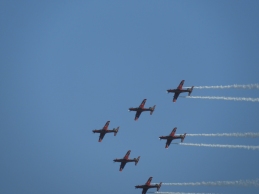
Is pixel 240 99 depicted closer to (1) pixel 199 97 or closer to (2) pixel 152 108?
(1) pixel 199 97

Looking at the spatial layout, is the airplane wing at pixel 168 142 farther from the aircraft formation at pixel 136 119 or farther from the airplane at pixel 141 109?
the airplane at pixel 141 109

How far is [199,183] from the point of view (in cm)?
7338

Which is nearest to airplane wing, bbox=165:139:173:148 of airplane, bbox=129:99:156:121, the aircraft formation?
the aircraft formation

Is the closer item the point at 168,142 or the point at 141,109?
the point at 168,142

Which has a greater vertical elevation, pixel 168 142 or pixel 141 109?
pixel 141 109

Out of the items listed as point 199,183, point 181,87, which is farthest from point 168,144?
point 199,183

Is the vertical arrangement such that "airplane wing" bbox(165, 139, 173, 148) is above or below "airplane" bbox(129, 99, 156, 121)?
below

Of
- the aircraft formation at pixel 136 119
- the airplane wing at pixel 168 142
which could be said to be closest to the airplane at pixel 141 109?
the aircraft formation at pixel 136 119

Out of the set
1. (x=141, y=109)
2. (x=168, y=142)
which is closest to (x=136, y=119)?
(x=141, y=109)

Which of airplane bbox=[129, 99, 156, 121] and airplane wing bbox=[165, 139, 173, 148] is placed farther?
airplane wing bbox=[165, 139, 173, 148]

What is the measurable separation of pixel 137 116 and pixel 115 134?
4457mm

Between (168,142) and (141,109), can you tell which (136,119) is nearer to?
(141,109)

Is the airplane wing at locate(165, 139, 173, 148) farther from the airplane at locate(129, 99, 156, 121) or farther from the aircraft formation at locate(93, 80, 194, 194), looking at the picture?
the airplane at locate(129, 99, 156, 121)

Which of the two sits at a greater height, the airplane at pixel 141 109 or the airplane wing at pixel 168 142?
the airplane at pixel 141 109
